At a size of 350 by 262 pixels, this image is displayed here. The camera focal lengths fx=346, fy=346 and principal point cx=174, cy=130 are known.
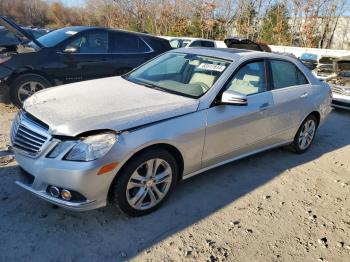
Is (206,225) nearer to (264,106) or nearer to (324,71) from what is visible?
(264,106)

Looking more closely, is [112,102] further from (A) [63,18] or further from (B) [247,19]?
Result: (A) [63,18]

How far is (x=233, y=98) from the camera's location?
3.65 meters

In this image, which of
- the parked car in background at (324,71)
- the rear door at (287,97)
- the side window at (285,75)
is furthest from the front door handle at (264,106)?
the parked car in background at (324,71)

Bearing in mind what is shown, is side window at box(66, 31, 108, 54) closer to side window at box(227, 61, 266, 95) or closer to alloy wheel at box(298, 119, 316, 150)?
side window at box(227, 61, 266, 95)

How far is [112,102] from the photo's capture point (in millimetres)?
3463

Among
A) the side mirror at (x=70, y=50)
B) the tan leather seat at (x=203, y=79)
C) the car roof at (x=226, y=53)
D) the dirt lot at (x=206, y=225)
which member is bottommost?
→ the dirt lot at (x=206, y=225)

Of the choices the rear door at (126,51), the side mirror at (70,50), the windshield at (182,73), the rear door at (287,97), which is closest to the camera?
the windshield at (182,73)

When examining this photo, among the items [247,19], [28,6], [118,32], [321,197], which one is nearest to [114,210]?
[321,197]

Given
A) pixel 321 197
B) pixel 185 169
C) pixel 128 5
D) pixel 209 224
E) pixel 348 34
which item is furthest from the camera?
pixel 128 5

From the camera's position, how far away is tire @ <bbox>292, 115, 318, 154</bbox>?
524cm

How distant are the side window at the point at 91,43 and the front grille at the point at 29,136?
374cm

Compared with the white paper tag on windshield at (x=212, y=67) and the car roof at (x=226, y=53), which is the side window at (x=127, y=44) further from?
the white paper tag on windshield at (x=212, y=67)

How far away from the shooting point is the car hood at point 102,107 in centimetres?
298

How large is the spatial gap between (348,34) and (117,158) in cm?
2023
